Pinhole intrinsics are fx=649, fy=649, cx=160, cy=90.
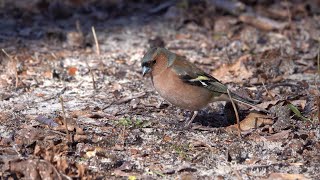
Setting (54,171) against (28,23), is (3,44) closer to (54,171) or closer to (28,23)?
(28,23)

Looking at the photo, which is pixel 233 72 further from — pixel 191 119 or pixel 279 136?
pixel 279 136

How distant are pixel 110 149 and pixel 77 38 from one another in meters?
3.15

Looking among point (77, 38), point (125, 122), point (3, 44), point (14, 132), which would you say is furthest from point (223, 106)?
point (3, 44)

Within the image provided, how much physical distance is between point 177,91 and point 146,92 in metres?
1.08

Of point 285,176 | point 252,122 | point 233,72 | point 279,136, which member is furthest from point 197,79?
point 233,72

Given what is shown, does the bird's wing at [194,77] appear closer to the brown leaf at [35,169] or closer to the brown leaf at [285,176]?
the brown leaf at [285,176]

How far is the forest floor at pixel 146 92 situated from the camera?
481 centimetres

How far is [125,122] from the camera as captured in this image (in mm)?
5543

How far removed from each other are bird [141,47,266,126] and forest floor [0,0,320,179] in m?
0.24

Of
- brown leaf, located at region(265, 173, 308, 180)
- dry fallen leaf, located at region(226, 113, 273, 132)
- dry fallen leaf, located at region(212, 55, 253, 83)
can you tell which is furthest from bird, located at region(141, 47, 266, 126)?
dry fallen leaf, located at region(212, 55, 253, 83)

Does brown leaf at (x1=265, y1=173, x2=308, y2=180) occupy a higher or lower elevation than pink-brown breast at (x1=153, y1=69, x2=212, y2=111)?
lower

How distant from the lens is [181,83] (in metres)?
5.52

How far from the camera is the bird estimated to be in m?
5.50

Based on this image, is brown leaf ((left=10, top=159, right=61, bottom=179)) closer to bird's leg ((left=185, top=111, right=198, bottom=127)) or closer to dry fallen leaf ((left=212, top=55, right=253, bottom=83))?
bird's leg ((left=185, top=111, right=198, bottom=127))
